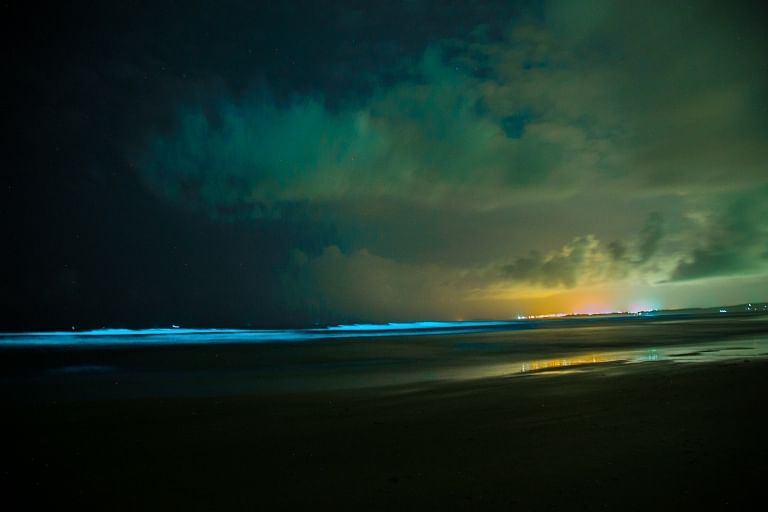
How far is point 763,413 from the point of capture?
30.0 feet

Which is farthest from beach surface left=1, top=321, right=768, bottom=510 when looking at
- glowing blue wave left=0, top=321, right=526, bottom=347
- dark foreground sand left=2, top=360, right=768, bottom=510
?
glowing blue wave left=0, top=321, right=526, bottom=347

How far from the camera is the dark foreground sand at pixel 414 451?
583 centimetres

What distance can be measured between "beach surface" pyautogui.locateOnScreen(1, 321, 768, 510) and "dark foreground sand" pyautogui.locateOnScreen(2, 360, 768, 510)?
34mm

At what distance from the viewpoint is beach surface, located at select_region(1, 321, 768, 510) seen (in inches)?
231

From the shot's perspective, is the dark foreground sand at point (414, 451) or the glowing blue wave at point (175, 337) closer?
the dark foreground sand at point (414, 451)

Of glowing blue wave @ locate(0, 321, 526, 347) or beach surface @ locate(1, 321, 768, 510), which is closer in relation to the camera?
beach surface @ locate(1, 321, 768, 510)

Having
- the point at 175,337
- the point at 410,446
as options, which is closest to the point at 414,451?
the point at 410,446

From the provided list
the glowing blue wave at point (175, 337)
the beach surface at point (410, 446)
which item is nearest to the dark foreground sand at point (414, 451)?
the beach surface at point (410, 446)

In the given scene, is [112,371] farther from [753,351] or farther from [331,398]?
[753,351]

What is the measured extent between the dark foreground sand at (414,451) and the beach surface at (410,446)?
34 millimetres

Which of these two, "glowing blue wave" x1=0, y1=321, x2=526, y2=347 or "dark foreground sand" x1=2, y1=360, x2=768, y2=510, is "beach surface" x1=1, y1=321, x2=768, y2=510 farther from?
"glowing blue wave" x1=0, y1=321, x2=526, y2=347

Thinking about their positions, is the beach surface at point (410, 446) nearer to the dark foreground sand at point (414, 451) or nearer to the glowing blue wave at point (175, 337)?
the dark foreground sand at point (414, 451)

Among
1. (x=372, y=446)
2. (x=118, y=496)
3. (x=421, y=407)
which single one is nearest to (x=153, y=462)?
(x=118, y=496)

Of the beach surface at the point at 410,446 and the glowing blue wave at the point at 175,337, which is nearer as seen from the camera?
the beach surface at the point at 410,446
